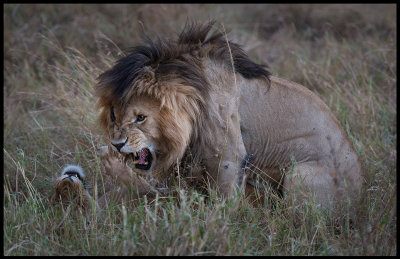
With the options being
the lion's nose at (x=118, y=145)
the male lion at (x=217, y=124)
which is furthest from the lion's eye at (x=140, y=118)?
the lion's nose at (x=118, y=145)

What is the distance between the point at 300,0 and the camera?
10000mm

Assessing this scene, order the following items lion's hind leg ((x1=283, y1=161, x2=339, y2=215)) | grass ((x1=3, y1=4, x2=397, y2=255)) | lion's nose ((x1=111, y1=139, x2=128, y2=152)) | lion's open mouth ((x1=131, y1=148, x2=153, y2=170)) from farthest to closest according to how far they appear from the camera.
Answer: lion's open mouth ((x1=131, y1=148, x2=153, y2=170)) < lion's hind leg ((x1=283, y1=161, x2=339, y2=215)) < lion's nose ((x1=111, y1=139, x2=128, y2=152)) < grass ((x1=3, y1=4, x2=397, y2=255))

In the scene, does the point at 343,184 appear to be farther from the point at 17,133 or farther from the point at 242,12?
the point at 242,12

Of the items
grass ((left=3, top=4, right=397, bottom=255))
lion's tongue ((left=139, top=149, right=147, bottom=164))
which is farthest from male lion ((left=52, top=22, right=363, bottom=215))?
grass ((left=3, top=4, right=397, bottom=255))

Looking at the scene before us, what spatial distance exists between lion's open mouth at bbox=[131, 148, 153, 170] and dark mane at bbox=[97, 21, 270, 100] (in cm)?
48

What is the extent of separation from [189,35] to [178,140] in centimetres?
86

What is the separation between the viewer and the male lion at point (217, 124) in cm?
391

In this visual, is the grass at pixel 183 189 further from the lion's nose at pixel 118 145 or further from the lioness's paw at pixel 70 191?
A: the lion's nose at pixel 118 145

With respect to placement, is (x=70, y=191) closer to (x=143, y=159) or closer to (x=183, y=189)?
(x=143, y=159)

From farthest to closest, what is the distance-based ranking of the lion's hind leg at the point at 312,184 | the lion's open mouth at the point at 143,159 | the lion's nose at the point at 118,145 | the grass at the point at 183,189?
the lion's open mouth at the point at 143,159 < the lion's hind leg at the point at 312,184 < the lion's nose at the point at 118,145 < the grass at the point at 183,189

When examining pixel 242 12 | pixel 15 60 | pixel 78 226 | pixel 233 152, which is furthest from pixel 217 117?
pixel 242 12

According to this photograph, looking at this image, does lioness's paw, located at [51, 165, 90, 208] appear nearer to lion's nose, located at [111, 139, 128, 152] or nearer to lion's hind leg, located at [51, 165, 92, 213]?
lion's hind leg, located at [51, 165, 92, 213]

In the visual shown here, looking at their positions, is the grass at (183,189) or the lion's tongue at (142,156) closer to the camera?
the grass at (183,189)

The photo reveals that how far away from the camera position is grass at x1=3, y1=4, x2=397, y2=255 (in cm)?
343
